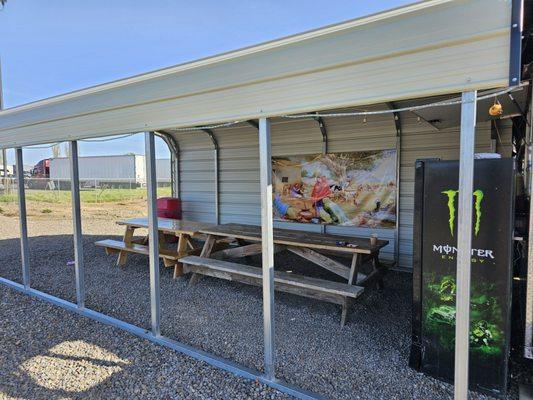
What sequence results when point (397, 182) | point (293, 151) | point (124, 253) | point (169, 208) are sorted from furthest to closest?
point (169, 208) < point (293, 151) < point (124, 253) < point (397, 182)

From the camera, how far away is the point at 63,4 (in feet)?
31.3

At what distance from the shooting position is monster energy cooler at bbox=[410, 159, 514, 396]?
208cm

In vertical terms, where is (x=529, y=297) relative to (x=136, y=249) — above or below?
above

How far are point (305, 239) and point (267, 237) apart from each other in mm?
1961

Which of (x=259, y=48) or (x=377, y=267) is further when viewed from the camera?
(x=377, y=267)

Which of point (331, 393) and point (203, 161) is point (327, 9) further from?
point (331, 393)

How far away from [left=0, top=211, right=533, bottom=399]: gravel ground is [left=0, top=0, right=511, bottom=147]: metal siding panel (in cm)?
190

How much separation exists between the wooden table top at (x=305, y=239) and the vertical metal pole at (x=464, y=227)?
1835mm

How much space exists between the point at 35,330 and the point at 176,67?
2846 millimetres

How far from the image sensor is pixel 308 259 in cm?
421

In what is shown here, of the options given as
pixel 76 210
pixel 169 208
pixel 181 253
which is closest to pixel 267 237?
pixel 76 210

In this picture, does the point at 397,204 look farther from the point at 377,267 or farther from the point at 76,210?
the point at 76,210

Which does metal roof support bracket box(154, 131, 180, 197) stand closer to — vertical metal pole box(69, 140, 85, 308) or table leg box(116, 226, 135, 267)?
table leg box(116, 226, 135, 267)

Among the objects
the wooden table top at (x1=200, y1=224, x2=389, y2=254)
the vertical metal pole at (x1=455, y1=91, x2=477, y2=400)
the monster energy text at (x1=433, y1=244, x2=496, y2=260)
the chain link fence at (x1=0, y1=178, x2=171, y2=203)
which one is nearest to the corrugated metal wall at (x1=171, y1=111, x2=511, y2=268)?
the wooden table top at (x1=200, y1=224, x2=389, y2=254)
